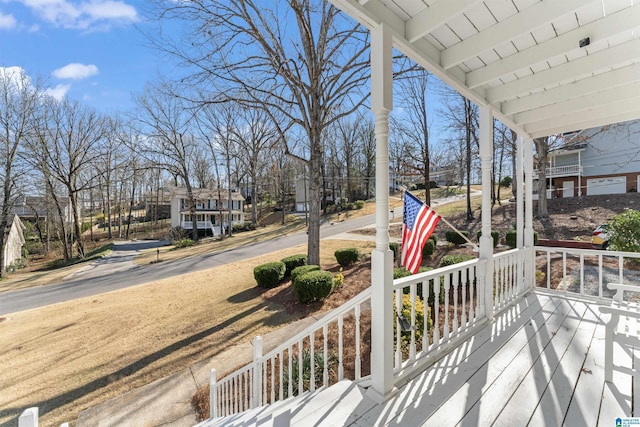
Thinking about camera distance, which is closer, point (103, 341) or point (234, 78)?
point (103, 341)

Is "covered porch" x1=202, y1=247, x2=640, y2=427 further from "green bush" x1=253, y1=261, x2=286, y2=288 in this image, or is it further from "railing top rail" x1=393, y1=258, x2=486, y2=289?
"green bush" x1=253, y1=261, x2=286, y2=288

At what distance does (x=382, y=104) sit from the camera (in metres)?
2.04

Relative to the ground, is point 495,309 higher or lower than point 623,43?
lower

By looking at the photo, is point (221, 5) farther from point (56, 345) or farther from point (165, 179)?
point (165, 179)

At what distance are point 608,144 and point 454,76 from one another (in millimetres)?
23957

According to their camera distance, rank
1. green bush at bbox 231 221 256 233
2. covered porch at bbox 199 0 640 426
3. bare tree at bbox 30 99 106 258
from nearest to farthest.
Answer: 1. covered porch at bbox 199 0 640 426
2. bare tree at bbox 30 99 106 258
3. green bush at bbox 231 221 256 233

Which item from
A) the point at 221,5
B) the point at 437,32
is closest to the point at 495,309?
the point at 437,32

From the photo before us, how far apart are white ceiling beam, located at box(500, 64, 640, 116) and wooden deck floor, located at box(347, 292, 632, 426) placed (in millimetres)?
2669

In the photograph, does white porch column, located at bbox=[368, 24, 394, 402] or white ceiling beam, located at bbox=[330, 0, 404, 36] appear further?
white porch column, located at bbox=[368, 24, 394, 402]

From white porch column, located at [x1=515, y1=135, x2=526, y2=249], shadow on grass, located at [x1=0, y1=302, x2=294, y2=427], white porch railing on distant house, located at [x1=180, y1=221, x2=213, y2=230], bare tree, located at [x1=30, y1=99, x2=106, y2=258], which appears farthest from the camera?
white porch railing on distant house, located at [x1=180, y1=221, x2=213, y2=230]

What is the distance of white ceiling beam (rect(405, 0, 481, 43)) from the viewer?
1.90 m

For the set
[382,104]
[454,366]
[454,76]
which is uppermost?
[454,76]

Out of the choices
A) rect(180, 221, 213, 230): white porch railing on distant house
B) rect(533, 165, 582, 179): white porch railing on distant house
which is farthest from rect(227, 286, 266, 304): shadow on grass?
rect(180, 221, 213, 230): white porch railing on distant house

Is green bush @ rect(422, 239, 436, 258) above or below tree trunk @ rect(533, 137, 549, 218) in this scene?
below
